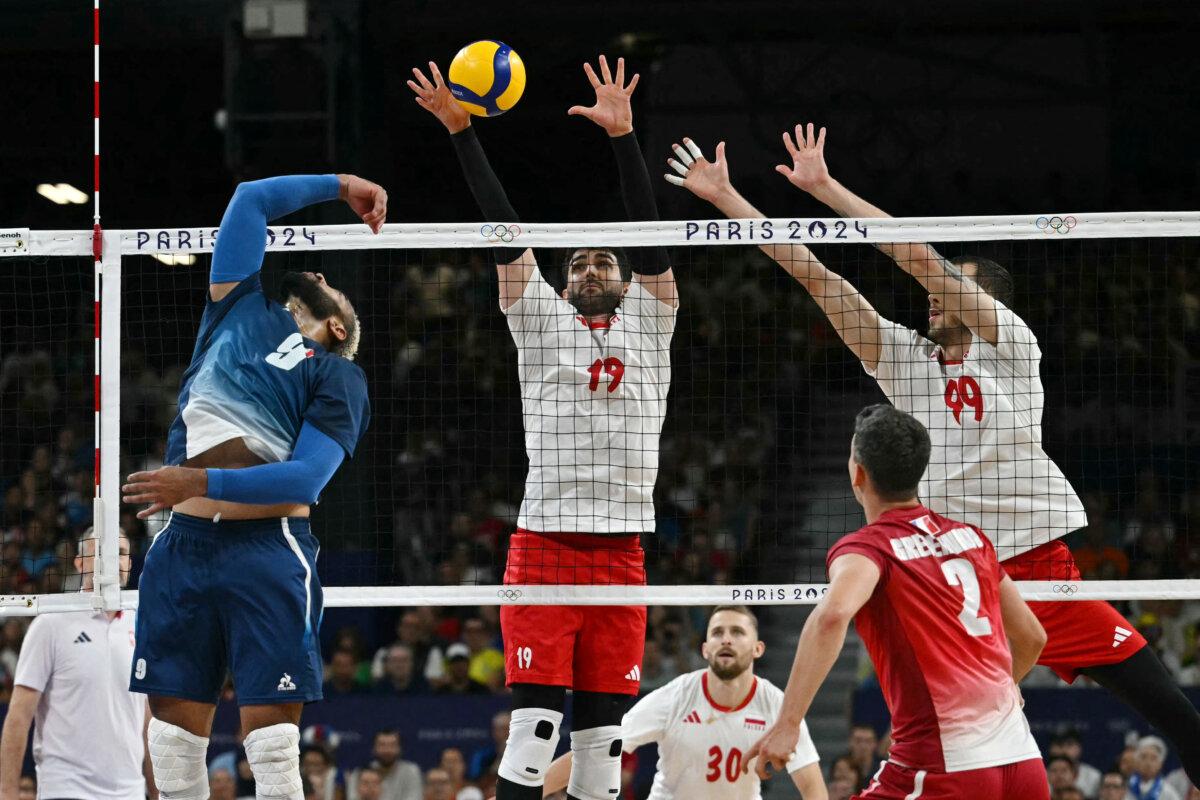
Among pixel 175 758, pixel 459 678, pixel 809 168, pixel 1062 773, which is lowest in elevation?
pixel 1062 773

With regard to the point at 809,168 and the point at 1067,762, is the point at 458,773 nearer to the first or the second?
the point at 1067,762

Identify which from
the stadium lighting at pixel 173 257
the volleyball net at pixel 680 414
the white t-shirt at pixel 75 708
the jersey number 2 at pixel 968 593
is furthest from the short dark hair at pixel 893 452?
the volleyball net at pixel 680 414

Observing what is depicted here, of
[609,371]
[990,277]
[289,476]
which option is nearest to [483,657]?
[609,371]

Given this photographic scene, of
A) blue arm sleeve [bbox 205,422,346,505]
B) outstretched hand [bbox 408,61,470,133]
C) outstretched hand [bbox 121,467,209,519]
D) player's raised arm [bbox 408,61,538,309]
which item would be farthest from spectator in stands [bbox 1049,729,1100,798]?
outstretched hand [bbox 121,467,209,519]

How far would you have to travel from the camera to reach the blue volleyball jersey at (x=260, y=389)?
20.7 ft

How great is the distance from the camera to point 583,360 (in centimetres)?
781

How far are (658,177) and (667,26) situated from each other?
1.93 m

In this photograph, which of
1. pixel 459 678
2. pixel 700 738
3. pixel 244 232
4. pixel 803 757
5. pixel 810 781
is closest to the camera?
pixel 244 232

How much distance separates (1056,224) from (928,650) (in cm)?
339

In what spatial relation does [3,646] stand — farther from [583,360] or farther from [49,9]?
[583,360]

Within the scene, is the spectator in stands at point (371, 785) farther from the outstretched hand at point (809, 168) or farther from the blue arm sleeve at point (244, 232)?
the blue arm sleeve at point (244, 232)

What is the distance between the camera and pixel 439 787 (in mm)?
13883

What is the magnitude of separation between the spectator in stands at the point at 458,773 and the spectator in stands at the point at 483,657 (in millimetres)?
1476

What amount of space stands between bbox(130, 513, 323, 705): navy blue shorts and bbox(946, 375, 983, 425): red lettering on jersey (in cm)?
331
